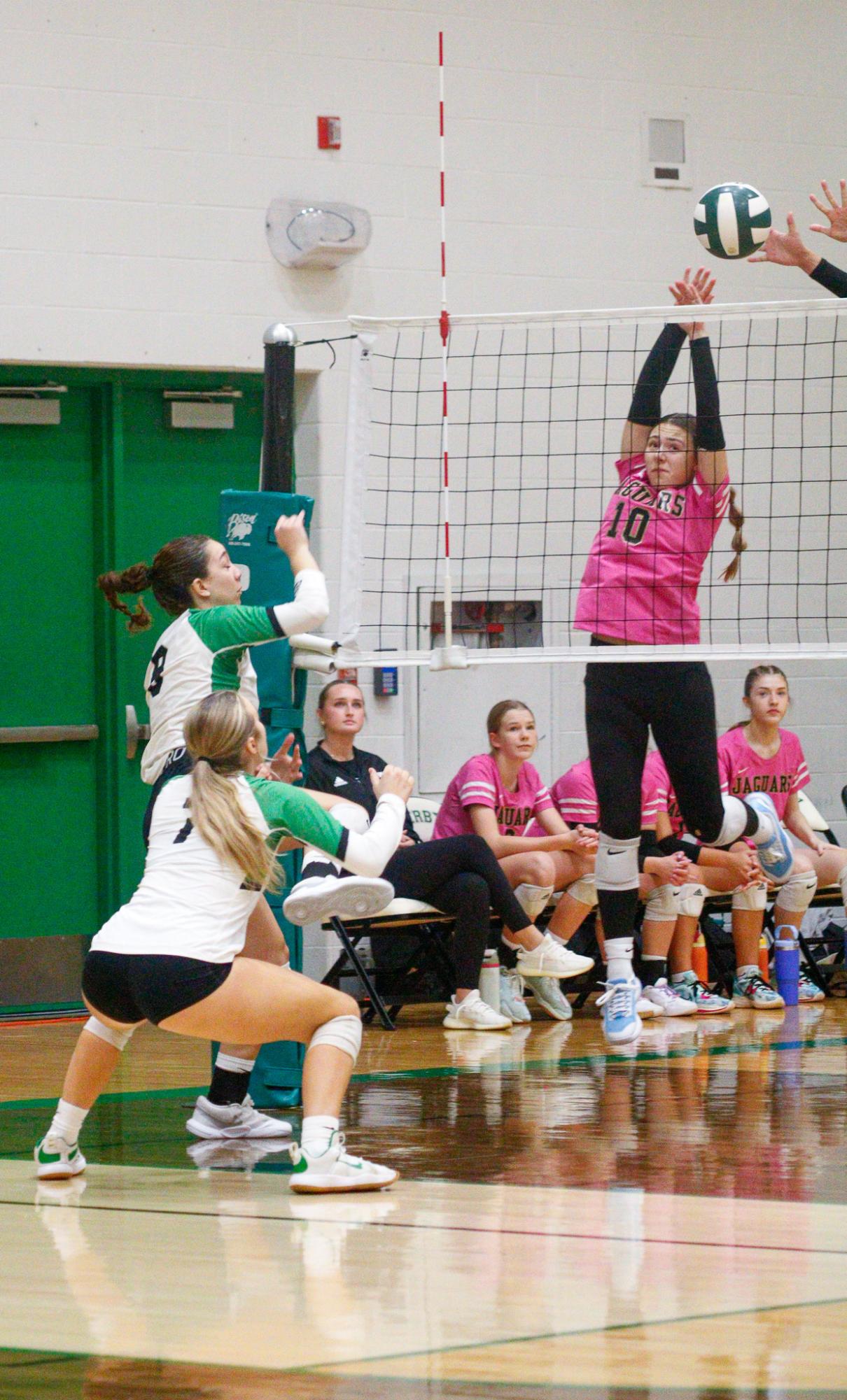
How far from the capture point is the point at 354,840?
3.98m

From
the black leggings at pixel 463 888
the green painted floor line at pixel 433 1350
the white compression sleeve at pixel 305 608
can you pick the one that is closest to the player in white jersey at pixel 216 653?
the white compression sleeve at pixel 305 608

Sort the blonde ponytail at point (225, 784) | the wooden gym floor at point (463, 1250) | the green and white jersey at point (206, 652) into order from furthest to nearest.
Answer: the green and white jersey at point (206, 652) → the blonde ponytail at point (225, 784) → the wooden gym floor at point (463, 1250)

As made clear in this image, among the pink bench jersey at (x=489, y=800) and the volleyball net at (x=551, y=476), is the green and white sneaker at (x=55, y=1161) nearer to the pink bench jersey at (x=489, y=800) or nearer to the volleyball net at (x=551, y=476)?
the pink bench jersey at (x=489, y=800)

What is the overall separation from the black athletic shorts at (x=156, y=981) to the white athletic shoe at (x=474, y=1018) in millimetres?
2965

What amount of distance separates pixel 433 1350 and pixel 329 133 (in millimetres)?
6062

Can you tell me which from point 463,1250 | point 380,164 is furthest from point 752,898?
point 463,1250

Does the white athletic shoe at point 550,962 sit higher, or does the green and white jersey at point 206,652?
the green and white jersey at point 206,652

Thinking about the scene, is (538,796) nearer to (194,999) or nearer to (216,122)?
(216,122)

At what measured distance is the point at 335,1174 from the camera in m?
3.77

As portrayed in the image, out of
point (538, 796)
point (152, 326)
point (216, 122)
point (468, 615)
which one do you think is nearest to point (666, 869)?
point (538, 796)

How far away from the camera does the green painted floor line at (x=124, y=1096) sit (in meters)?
5.09

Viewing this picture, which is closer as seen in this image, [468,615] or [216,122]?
[216,122]

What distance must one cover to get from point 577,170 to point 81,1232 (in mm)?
5941

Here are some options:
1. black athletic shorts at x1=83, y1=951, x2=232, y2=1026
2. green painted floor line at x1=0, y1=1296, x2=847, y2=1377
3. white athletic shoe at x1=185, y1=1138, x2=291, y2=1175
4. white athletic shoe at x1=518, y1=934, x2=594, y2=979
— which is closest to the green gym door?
white athletic shoe at x1=518, y1=934, x2=594, y2=979
